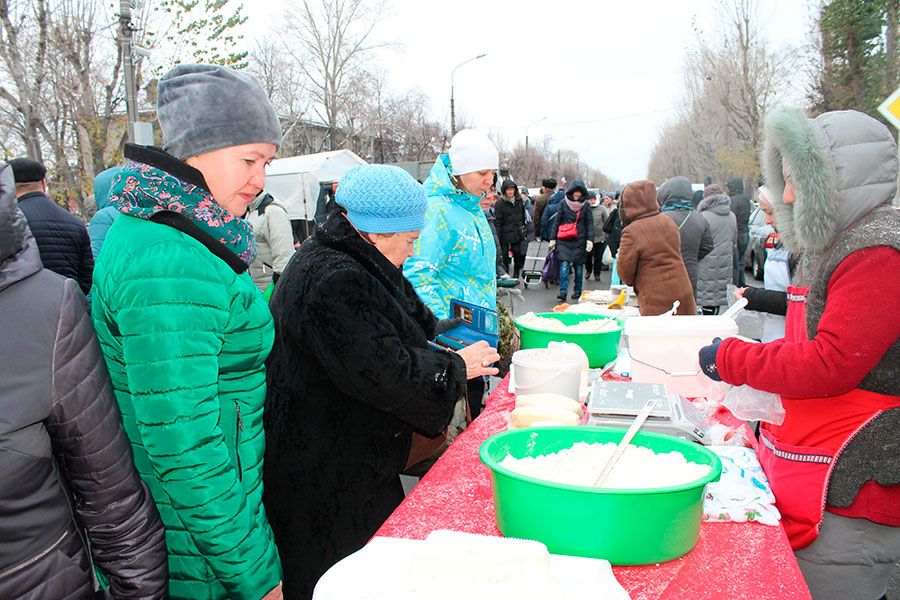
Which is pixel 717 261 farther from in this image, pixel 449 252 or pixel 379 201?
pixel 379 201

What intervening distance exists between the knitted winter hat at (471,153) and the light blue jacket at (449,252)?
7 cm

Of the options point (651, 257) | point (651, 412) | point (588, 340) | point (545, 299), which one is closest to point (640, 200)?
point (651, 257)

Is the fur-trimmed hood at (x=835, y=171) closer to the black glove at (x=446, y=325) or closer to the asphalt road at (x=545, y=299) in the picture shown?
the black glove at (x=446, y=325)

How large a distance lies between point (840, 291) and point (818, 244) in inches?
7.1

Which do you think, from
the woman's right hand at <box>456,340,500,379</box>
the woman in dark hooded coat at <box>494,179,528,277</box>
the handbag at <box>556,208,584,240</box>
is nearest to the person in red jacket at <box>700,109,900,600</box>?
the woman's right hand at <box>456,340,500,379</box>

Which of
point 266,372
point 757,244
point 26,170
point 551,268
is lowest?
point 551,268

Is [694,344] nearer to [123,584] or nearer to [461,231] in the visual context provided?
[461,231]

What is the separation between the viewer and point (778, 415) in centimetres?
→ 179

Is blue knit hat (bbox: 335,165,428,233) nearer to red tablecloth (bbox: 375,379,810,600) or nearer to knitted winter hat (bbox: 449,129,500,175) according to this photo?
red tablecloth (bbox: 375,379,810,600)

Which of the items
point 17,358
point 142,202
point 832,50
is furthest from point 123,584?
point 832,50

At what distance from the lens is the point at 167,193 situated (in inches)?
53.2

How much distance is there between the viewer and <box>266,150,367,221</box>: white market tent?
1672cm

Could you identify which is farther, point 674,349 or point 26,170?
point 26,170

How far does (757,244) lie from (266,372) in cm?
1294
